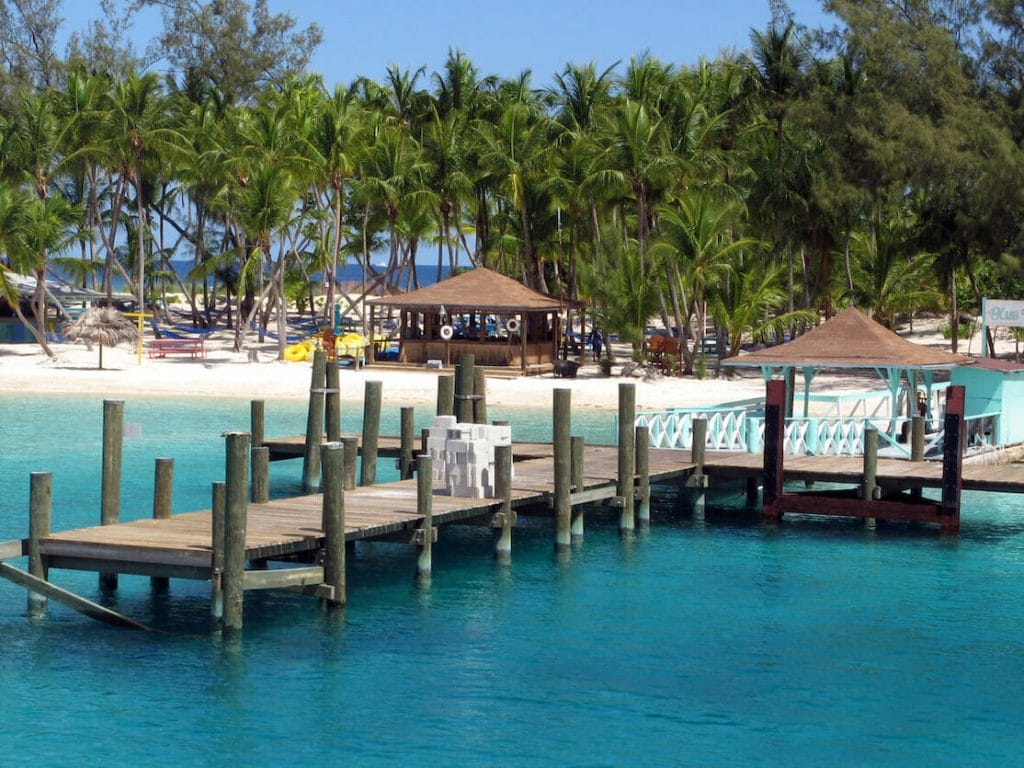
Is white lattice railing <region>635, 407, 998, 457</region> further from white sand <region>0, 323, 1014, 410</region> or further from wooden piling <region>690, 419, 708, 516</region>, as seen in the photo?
white sand <region>0, 323, 1014, 410</region>

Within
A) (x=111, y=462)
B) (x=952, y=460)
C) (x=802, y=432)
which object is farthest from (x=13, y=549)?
(x=802, y=432)

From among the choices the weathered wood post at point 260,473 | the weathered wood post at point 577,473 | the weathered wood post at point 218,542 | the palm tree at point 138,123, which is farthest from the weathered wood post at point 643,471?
the palm tree at point 138,123

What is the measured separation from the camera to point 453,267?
223ft

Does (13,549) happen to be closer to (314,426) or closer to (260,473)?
(260,473)

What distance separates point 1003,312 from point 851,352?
3.65 m

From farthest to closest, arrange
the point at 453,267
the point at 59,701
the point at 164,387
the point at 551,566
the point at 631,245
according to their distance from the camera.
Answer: the point at 453,267
the point at 631,245
the point at 164,387
the point at 551,566
the point at 59,701

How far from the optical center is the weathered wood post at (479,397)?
82.7 feet

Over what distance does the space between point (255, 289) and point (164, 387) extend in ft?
58.7

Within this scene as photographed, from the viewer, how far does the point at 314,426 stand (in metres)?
26.9

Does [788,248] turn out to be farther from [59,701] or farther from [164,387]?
[59,701]

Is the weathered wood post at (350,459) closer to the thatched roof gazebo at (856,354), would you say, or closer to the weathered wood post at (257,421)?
the weathered wood post at (257,421)

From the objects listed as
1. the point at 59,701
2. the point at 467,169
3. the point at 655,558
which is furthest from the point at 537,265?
the point at 59,701

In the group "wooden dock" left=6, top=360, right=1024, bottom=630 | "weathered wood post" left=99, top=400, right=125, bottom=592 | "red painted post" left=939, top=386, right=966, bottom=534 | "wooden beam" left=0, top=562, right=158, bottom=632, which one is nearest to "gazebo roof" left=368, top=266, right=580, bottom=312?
"wooden dock" left=6, top=360, right=1024, bottom=630

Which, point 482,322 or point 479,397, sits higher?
point 482,322
